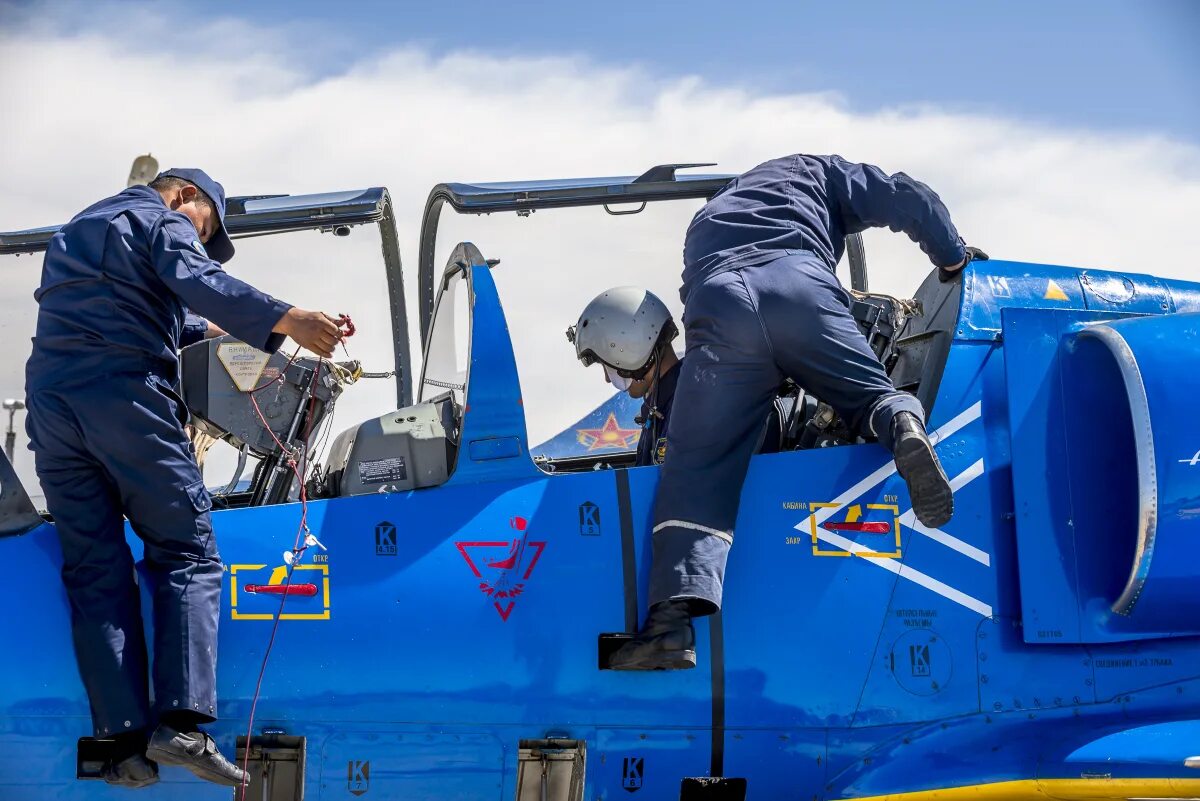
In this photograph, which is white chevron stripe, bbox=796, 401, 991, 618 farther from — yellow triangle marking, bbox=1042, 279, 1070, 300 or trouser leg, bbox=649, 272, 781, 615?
yellow triangle marking, bbox=1042, 279, 1070, 300

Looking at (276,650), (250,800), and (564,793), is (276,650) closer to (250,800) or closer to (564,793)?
(250,800)

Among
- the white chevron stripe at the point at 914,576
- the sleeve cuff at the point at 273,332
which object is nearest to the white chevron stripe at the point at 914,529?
the white chevron stripe at the point at 914,576

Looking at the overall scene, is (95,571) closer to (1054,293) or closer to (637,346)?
(637,346)

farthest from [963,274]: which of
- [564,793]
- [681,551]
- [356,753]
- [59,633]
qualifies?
[59,633]

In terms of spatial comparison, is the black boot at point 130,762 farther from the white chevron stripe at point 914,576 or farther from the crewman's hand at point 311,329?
the white chevron stripe at point 914,576

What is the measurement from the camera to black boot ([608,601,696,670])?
141 inches

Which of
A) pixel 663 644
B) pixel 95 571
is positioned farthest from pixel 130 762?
pixel 663 644

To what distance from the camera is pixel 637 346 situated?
14.3 ft

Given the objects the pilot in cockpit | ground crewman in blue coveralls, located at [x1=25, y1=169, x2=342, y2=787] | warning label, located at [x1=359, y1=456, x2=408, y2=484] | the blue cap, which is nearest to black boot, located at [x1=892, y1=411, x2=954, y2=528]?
the pilot in cockpit

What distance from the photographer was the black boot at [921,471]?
3609 mm

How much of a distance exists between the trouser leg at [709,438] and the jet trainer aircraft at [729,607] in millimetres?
145

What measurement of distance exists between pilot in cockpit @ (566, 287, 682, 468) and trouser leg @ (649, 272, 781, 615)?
16.1 inches

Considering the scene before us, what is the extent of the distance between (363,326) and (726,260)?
6.46ft

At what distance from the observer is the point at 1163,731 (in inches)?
147
